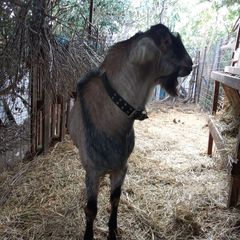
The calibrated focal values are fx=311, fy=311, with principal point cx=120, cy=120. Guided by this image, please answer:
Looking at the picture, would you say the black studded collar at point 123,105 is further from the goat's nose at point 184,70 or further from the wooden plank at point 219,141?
the wooden plank at point 219,141

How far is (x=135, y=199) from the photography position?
2.85m

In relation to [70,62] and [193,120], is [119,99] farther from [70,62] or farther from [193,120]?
[193,120]

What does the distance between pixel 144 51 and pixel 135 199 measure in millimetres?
1629

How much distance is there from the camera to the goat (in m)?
1.71

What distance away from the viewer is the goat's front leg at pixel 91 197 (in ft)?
6.43

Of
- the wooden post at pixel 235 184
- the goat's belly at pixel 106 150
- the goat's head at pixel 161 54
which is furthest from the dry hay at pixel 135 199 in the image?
the goat's head at pixel 161 54

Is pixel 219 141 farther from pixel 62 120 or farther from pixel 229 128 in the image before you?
pixel 62 120

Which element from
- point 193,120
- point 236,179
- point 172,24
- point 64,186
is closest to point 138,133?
point 193,120

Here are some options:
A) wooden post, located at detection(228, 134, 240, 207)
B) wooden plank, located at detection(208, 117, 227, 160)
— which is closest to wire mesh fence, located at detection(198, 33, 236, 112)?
wooden plank, located at detection(208, 117, 227, 160)

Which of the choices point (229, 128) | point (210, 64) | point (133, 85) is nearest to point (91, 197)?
point (133, 85)

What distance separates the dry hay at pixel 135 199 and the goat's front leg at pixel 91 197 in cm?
15

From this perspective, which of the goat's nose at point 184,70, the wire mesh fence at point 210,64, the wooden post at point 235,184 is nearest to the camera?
the goat's nose at point 184,70

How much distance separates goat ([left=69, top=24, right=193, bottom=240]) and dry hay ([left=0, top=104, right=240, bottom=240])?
0.44 metres

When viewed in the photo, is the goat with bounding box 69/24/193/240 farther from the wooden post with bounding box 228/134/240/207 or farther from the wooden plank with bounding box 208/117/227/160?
the wooden plank with bounding box 208/117/227/160
